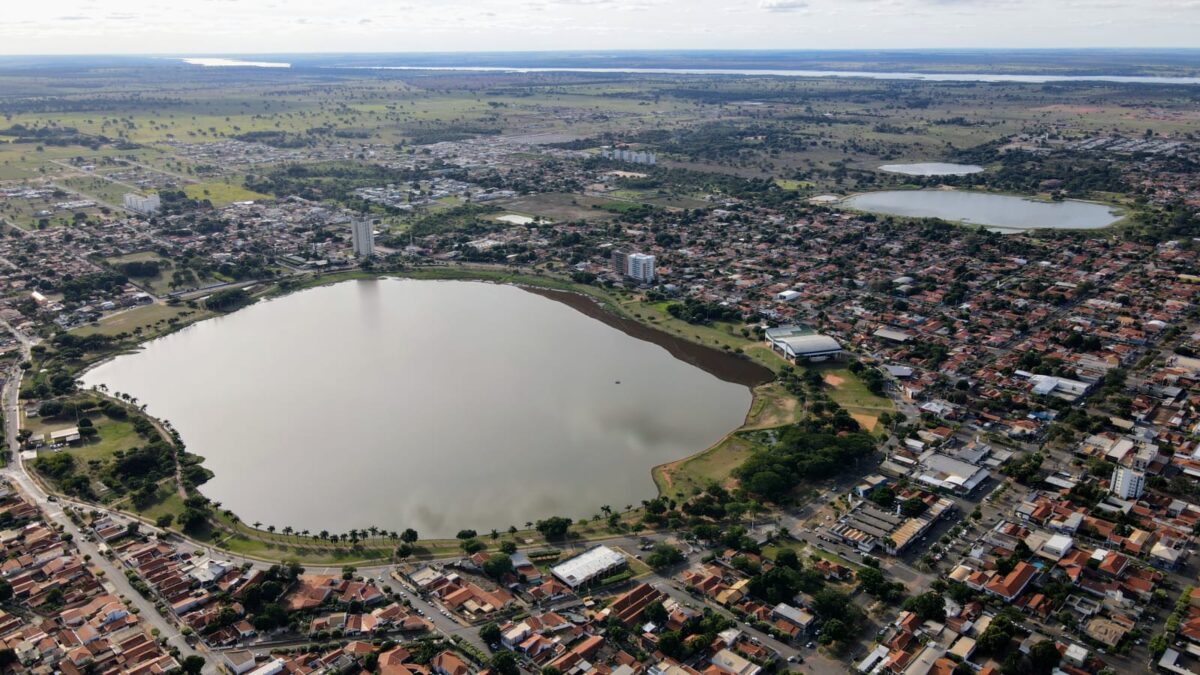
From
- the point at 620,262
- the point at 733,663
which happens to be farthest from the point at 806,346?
the point at 733,663

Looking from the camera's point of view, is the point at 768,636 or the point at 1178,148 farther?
the point at 1178,148

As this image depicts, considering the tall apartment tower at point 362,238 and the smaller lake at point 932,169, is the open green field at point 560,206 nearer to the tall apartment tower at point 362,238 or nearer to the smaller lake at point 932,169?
the tall apartment tower at point 362,238

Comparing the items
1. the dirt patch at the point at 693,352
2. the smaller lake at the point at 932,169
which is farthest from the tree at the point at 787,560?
the smaller lake at the point at 932,169

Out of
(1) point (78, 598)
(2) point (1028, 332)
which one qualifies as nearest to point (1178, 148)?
(2) point (1028, 332)

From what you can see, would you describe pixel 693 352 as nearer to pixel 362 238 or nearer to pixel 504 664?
pixel 504 664

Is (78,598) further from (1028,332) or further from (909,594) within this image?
(1028,332)

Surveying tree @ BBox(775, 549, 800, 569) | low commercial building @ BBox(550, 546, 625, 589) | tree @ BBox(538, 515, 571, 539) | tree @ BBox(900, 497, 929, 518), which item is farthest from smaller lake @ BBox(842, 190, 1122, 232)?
low commercial building @ BBox(550, 546, 625, 589)

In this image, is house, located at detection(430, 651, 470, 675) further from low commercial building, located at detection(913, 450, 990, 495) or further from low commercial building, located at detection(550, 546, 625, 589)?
low commercial building, located at detection(913, 450, 990, 495)
